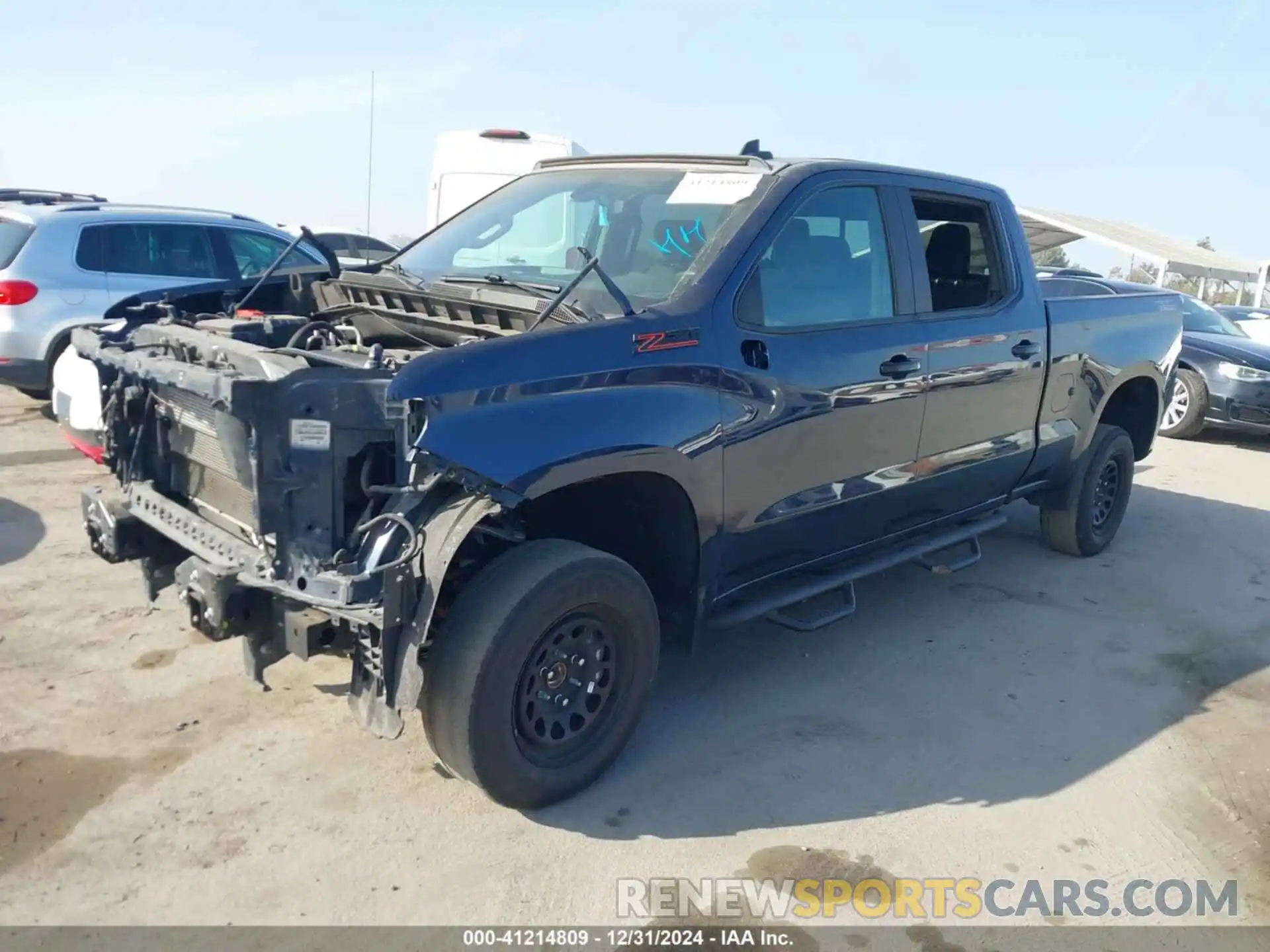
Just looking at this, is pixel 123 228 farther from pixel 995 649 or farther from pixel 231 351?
pixel 995 649

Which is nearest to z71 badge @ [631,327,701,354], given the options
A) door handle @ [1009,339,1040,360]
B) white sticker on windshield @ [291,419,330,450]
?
white sticker on windshield @ [291,419,330,450]

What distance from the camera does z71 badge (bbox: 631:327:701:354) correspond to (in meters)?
3.26

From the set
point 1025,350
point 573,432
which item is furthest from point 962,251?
point 573,432

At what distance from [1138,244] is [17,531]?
71.9 ft

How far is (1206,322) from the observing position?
470 inches

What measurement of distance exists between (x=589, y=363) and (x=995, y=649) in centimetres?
268

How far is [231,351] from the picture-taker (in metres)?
3.12

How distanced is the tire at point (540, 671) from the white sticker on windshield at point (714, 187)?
144 centimetres

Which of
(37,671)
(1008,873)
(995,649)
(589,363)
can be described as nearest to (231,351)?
(589,363)

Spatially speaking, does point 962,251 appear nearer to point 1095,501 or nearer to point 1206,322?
point 1095,501

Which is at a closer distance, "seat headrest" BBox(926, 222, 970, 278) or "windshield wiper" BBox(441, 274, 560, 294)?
"windshield wiper" BBox(441, 274, 560, 294)

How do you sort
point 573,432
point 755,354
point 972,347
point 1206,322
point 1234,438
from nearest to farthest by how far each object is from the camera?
1. point 573,432
2. point 755,354
3. point 972,347
4. point 1234,438
5. point 1206,322

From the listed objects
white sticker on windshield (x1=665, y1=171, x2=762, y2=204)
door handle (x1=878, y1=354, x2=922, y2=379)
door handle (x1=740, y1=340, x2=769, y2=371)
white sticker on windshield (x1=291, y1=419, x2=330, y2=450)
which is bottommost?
white sticker on windshield (x1=291, y1=419, x2=330, y2=450)

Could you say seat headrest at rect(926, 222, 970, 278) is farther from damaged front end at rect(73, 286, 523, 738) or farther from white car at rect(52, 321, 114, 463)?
white car at rect(52, 321, 114, 463)
